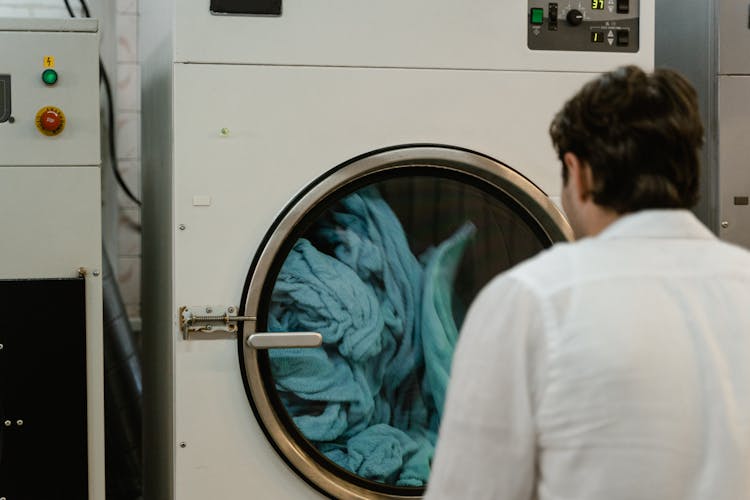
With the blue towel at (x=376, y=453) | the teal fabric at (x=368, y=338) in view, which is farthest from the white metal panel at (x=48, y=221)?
the blue towel at (x=376, y=453)

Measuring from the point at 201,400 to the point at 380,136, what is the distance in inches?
24.8

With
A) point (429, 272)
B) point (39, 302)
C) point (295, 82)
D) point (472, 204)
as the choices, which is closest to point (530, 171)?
point (472, 204)

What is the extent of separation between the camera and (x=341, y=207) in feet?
6.48

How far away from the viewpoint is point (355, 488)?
1976 mm

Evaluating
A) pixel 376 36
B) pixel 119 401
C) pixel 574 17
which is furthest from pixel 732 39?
pixel 119 401

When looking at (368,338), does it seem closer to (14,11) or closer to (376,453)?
(376,453)

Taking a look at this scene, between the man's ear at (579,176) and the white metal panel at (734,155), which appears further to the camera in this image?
the white metal panel at (734,155)

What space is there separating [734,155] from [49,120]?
1531mm

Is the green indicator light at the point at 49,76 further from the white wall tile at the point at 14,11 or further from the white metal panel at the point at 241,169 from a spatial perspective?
the white wall tile at the point at 14,11

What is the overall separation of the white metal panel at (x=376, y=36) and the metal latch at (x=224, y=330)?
0.49 metres

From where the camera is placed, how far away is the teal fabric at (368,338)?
1953 millimetres

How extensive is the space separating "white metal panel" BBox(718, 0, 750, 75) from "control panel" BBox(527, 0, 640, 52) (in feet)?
1.08

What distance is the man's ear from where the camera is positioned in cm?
106

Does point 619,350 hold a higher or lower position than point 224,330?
higher
